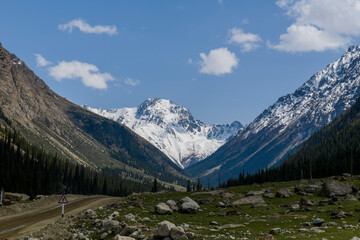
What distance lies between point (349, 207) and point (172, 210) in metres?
23.8

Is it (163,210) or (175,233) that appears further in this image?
(163,210)

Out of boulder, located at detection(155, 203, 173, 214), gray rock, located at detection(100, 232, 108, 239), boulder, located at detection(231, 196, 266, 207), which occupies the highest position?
boulder, located at detection(231, 196, 266, 207)

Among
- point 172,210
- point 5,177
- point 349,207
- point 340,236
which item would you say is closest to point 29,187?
point 5,177

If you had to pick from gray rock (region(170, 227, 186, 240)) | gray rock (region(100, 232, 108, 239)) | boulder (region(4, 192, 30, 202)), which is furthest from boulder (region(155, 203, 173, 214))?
boulder (region(4, 192, 30, 202))

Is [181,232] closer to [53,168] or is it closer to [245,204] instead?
[245,204]

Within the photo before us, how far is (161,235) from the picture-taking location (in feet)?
75.4

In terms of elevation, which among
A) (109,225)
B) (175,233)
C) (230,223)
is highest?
(175,233)

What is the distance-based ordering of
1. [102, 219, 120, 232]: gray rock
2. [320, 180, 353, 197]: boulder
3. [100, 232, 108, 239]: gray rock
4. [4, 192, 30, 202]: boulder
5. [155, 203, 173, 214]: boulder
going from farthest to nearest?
[4, 192, 30, 202]: boulder < [320, 180, 353, 197]: boulder < [155, 203, 173, 214]: boulder < [102, 219, 120, 232]: gray rock < [100, 232, 108, 239]: gray rock

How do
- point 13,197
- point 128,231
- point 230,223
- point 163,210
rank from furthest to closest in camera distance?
point 13,197 → point 163,210 → point 230,223 → point 128,231

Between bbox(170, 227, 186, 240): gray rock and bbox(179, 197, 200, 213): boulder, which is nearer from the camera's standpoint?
bbox(170, 227, 186, 240): gray rock

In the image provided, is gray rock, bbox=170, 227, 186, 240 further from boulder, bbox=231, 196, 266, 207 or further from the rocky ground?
boulder, bbox=231, 196, 266, 207

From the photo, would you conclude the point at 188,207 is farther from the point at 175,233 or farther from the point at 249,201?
the point at 175,233

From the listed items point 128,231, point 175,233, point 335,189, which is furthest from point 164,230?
point 335,189

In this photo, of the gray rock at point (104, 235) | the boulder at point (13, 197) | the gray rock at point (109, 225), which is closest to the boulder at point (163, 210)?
the gray rock at point (109, 225)
